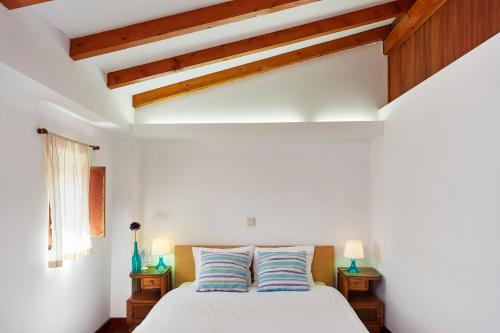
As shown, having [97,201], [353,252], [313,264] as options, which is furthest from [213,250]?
[353,252]

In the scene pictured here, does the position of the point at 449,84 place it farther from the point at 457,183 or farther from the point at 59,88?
the point at 59,88

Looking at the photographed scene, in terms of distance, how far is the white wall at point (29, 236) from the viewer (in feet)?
7.44

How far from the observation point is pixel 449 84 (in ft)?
7.85

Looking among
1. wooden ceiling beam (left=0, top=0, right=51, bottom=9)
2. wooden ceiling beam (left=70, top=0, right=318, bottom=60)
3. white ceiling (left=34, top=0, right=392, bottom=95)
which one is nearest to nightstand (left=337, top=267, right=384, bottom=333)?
white ceiling (left=34, top=0, right=392, bottom=95)

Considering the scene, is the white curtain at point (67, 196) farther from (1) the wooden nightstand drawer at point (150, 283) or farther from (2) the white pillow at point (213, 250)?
(2) the white pillow at point (213, 250)

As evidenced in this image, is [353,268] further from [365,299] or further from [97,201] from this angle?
[97,201]

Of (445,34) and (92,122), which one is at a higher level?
(445,34)

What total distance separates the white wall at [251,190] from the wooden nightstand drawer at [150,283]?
46cm

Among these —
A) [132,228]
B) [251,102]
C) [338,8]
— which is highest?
[338,8]

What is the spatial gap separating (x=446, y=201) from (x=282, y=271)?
5.47 ft

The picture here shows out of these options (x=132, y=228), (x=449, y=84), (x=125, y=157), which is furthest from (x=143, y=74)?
(x=449, y=84)

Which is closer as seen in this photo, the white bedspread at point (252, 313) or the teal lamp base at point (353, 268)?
the white bedspread at point (252, 313)

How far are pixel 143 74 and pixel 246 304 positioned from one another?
220 centimetres

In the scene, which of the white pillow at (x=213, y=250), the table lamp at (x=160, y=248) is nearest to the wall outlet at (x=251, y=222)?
the white pillow at (x=213, y=250)
